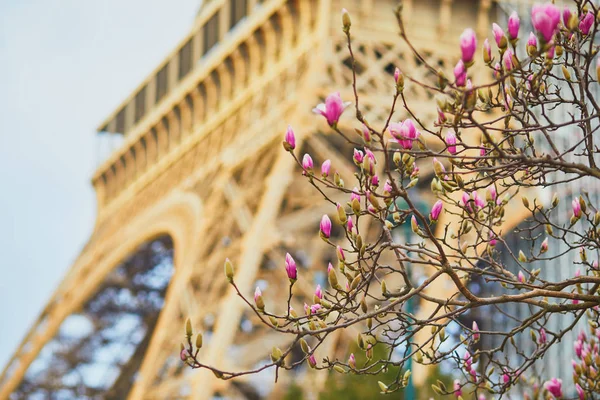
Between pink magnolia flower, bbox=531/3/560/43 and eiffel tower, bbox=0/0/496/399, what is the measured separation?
36.9ft

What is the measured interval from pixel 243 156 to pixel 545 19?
15732 mm

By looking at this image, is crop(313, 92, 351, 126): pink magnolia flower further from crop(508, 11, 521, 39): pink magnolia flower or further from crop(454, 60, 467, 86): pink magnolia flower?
crop(508, 11, 521, 39): pink magnolia flower

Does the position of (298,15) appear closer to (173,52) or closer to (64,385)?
(173,52)

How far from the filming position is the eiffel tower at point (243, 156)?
16.5m

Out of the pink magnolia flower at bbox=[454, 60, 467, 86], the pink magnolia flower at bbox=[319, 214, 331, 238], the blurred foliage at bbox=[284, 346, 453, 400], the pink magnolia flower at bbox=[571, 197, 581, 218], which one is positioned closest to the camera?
the pink magnolia flower at bbox=[454, 60, 467, 86]

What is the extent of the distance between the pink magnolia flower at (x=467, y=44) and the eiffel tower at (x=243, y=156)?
1111 centimetres

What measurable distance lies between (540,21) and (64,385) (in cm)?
3118

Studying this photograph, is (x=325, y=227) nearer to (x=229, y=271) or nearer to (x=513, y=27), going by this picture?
(x=229, y=271)

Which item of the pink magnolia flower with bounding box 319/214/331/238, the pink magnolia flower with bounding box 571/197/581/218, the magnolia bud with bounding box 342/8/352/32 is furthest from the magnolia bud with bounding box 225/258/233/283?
the pink magnolia flower with bounding box 571/197/581/218

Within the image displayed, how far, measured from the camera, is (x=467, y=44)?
386 cm

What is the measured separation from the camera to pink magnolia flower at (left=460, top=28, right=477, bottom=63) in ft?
12.6

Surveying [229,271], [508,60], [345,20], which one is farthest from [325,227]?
[508,60]

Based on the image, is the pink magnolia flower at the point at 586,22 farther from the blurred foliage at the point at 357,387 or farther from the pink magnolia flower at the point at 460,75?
the blurred foliage at the point at 357,387

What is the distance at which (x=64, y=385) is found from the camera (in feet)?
109
